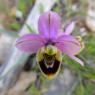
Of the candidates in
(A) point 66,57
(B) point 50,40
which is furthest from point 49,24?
(A) point 66,57

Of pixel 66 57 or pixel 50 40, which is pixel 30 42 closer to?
pixel 50 40

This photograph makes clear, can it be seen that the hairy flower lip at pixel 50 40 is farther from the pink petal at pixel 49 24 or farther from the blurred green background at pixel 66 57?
the blurred green background at pixel 66 57

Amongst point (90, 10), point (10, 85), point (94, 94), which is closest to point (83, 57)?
point (94, 94)

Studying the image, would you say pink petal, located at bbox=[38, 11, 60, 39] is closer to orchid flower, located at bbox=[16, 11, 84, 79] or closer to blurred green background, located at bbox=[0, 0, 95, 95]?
orchid flower, located at bbox=[16, 11, 84, 79]

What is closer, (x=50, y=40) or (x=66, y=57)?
(x=50, y=40)

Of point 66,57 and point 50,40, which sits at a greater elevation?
point 50,40

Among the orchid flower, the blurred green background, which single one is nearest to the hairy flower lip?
the orchid flower

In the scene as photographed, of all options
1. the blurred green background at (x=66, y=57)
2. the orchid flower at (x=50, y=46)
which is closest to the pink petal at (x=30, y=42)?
the orchid flower at (x=50, y=46)
